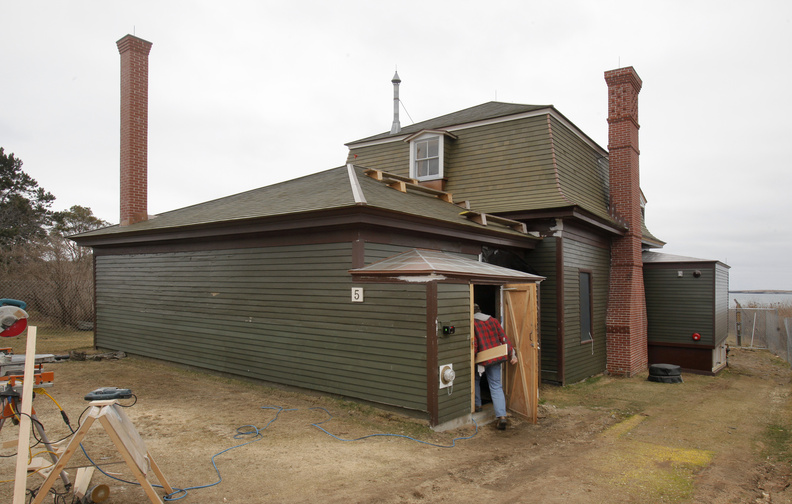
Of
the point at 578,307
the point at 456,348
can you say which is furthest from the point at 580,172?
the point at 456,348

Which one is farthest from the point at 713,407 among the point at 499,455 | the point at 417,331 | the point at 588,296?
the point at 417,331

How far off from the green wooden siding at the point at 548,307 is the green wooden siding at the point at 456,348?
4.62 meters

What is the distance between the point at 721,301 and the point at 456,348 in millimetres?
13085

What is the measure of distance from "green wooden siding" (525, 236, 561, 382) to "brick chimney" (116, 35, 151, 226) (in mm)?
10739

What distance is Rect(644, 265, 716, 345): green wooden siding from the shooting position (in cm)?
1495

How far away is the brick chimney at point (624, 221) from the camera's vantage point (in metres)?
14.3

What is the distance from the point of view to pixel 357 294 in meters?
8.28

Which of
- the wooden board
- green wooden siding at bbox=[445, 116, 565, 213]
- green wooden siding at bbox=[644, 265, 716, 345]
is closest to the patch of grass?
green wooden siding at bbox=[445, 116, 565, 213]

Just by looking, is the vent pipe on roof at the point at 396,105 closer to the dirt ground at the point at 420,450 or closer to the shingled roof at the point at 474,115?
the shingled roof at the point at 474,115

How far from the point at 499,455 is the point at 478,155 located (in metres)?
9.51

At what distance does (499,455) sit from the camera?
262 inches

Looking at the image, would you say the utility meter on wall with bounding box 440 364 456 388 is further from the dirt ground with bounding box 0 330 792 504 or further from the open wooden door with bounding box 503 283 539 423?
the open wooden door with bounding box 503 283 539 423

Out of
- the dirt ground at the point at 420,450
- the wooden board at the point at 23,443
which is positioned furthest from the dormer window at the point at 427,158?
the wooden board at the point at 23,443

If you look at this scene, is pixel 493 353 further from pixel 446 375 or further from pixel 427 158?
pixel 427 158
